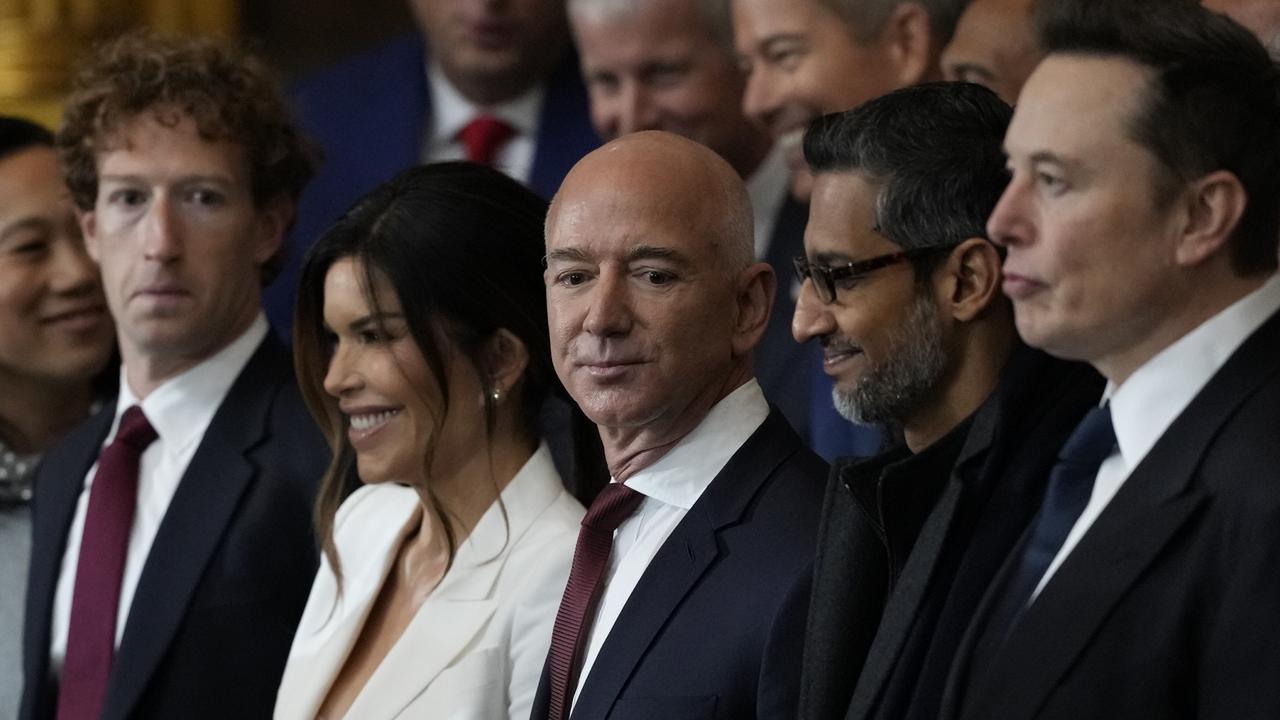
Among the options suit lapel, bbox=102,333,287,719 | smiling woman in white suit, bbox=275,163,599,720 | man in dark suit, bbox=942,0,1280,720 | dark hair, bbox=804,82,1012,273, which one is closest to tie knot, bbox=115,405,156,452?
suit lapel, bbox=102,333,287,719

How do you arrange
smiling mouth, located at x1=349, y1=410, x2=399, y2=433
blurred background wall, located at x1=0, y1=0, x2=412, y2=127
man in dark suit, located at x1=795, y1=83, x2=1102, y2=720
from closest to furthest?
man in dark suit, located at x1=795, y1=83, x2=1102, y2=720 < smiling mouth, located at x1=349, y1=410, x2=399, y2=433 < blurred background wall, located at x1=0, y1=0, x2=412, y2=127

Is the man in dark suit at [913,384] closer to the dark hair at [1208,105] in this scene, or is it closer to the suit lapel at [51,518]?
the dark hair at [1208,105]

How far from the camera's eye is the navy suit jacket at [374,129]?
470cm

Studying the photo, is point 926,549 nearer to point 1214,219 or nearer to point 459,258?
point 1214,219

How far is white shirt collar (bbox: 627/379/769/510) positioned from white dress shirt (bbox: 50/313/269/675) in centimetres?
122

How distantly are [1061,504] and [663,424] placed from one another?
2.24 ft

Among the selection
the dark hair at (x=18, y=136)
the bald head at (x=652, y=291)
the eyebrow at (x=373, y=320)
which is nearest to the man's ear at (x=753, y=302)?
the bald head at (x=652, y=291)

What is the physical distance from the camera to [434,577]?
325 centimetres

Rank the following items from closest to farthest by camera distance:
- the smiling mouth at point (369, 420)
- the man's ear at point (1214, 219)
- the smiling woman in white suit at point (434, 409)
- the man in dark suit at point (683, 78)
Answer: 1. the man's ear at point (1214, 219)
2. the smiling woman in white suit at point (434, 409)
3. the smiling mouth at point (369, 420)
4. the man in dark suit at point (683, 78)

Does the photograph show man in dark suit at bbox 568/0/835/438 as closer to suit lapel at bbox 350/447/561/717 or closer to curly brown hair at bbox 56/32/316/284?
curly brown hair at bbox 56/32/316/284

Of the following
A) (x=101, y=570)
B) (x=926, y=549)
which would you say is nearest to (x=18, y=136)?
(x=101, y=570)

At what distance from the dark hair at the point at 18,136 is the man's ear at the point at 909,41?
1825mm

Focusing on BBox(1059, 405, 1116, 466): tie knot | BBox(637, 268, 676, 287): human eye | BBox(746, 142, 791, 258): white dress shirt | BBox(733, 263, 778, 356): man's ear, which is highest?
BBox(746, 142, 791, 258): white dress shirt

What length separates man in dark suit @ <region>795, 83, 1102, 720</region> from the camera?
252 cm
